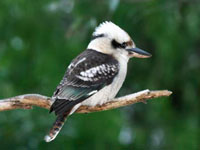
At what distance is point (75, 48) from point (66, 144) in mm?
1016

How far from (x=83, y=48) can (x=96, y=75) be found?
2506 millimetres

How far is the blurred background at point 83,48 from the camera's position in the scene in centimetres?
744

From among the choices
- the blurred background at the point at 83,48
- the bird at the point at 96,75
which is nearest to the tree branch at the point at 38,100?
the bird at the point at 96,75

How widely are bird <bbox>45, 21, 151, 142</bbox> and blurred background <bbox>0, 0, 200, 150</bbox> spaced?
1.68 metres

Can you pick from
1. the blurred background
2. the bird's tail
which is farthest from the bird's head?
the blurred background

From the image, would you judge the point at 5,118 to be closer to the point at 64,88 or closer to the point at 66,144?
the point at 66,144

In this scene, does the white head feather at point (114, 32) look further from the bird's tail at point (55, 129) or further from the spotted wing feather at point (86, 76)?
the bird's tail at point (55, 129)

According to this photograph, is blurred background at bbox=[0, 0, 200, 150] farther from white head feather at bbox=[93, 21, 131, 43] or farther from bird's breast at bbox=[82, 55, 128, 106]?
bird's breast at bbox=[82, 55, 128, 106]

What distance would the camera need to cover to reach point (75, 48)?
7.64 m

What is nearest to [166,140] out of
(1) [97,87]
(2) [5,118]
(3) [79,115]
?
(3) [79,115]

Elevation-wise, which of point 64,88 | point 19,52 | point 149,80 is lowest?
point 64,88

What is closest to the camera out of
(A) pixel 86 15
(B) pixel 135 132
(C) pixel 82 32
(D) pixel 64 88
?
(D) pixel 64 88

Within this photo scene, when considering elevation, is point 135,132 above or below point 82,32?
below

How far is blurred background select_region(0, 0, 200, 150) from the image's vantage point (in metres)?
7.44
